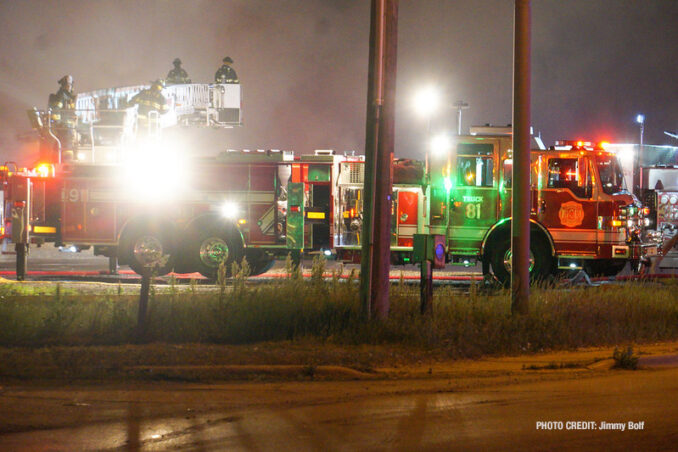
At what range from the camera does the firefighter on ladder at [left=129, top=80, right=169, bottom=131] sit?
18484mm

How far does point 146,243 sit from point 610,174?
392 inches

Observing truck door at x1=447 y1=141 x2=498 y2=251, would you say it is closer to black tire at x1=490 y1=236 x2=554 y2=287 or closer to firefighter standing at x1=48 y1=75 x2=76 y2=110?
black tire at x1=490 y1=236 x2=554 y2=287

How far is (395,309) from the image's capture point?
34.8 feet

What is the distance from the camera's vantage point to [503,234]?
15.5 meters

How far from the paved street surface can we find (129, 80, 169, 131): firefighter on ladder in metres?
11.7

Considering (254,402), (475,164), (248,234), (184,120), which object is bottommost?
(254,402)

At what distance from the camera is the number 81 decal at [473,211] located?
15688 millimetres

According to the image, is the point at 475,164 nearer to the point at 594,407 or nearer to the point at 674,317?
the point at 674,317

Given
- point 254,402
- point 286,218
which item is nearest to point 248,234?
point 286,218

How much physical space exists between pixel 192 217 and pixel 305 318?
764cm

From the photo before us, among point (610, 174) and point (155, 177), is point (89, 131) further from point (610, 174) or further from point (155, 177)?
point (610, 174)

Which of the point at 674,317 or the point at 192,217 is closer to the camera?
the point at 674,317

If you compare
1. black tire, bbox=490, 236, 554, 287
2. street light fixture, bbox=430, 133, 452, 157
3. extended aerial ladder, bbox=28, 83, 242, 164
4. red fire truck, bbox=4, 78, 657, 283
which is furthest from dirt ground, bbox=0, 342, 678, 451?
extended aerial ladder, bbox=28, 83, 242, 164

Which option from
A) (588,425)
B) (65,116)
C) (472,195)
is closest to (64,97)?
(65,116)
